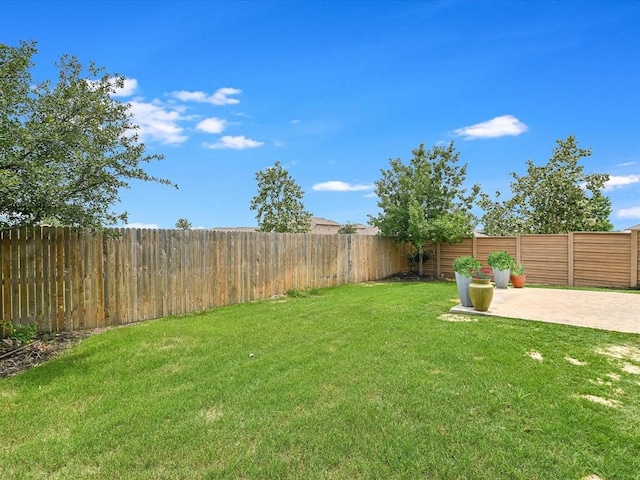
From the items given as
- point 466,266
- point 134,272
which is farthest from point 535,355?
point 134,272

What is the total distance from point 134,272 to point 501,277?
9.53 metres

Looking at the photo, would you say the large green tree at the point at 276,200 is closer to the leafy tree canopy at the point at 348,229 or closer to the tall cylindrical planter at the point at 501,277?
the tall cylindrical planter at the point at 501,277

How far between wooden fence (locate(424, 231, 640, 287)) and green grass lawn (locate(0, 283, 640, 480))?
25.8ft

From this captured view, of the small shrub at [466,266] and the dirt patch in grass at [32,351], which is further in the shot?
the small shrub at [466,266]

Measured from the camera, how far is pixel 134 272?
6.65 m

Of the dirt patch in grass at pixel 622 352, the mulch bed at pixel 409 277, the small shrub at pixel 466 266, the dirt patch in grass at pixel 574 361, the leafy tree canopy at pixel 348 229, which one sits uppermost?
the leafy tree canopy at pixel 348 229

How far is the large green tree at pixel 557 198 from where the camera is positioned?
640 inches

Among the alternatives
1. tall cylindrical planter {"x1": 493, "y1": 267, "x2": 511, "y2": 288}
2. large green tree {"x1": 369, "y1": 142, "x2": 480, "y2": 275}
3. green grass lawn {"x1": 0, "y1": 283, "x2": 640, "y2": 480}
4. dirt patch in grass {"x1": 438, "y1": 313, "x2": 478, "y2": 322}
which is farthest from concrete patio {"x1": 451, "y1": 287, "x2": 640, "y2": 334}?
large green tree {"x1": 369, "y1": 142, "x2": 480, "y2": 275}

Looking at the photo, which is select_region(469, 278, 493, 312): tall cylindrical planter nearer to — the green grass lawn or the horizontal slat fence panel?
the green grass lawn

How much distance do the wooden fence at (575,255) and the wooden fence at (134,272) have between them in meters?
7.63

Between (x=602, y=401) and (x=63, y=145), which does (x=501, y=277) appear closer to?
(x=602, y=401)

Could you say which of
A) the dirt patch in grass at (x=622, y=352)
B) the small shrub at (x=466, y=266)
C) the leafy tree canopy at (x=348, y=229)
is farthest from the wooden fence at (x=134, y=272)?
the leafy tree canopy at (x=348, y=229)

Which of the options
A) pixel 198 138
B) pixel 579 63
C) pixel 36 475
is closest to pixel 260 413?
pixel 36 475

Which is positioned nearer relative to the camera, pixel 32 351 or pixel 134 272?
pixel 32 351
